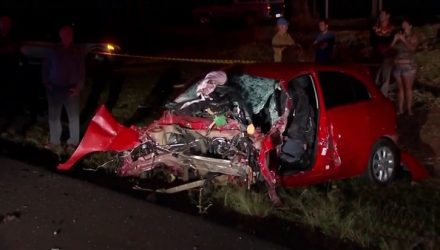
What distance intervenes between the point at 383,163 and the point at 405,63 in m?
3.50

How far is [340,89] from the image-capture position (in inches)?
300

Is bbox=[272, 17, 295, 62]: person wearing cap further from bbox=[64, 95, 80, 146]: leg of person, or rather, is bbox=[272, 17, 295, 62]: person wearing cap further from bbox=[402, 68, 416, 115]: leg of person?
bbox=[64, 95, 80, 146]: leg of person

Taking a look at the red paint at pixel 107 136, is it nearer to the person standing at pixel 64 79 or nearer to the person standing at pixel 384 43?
the person standing at pixel 64 79

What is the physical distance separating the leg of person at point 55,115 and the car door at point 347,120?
13.5ft

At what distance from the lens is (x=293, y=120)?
23.6ft

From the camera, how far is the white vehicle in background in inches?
1265

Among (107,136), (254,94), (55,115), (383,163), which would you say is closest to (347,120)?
(383,163)

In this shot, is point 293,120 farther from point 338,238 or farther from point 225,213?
point 338,238

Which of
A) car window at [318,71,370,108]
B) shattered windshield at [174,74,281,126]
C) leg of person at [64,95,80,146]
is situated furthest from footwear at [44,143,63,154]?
car window at [318,71,370,108]

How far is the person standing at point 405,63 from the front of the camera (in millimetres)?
10773

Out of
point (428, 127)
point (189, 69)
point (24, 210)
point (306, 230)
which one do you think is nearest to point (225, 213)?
point (306, 230)

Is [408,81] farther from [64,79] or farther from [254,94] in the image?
[64,79]

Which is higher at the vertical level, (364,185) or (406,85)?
(406,85)

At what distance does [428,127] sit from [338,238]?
5.48m
